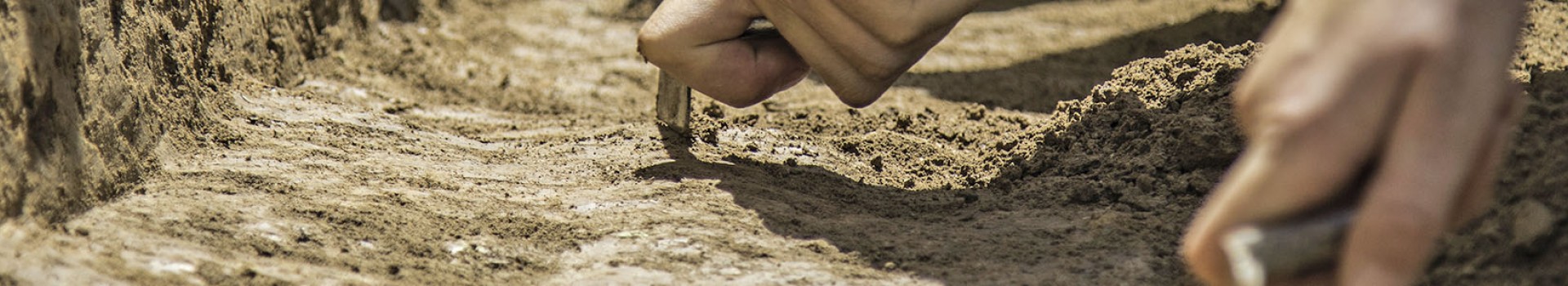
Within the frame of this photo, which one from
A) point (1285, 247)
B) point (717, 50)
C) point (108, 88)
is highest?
point (717, 50)

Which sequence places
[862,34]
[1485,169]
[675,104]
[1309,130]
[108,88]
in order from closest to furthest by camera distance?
[1309,130] < [1485,169] < [108,88] < [862,34] < [675,104]

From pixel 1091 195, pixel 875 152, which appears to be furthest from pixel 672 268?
pixel 875 152

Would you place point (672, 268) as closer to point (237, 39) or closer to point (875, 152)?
point (875, 152)

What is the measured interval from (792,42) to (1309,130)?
1367 mm

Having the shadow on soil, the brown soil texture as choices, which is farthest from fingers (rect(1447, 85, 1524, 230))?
the shadow on soil

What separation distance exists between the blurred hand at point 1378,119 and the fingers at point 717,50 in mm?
1350

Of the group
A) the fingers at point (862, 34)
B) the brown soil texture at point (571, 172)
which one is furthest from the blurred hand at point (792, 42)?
the brown soil texture at point (571, 172)

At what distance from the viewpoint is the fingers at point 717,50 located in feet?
8.65

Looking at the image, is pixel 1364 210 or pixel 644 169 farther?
pixel 644 169

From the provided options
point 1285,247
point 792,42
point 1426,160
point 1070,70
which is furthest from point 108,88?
point 1070,70

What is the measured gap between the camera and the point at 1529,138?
80.4 inches

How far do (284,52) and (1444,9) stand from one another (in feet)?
9.21

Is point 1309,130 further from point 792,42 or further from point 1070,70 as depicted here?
point 1070,70

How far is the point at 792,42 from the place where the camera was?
263 centimetres
